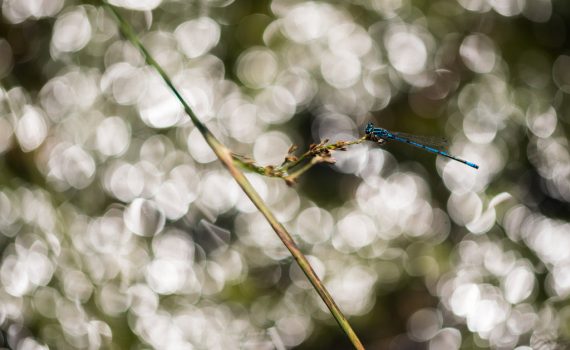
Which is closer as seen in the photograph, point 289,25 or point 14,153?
point 14,153

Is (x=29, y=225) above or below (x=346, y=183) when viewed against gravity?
above

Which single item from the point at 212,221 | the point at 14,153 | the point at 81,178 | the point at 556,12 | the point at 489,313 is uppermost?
the point at 556,12

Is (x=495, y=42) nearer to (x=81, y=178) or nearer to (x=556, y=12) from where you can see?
(x=556, y=12)

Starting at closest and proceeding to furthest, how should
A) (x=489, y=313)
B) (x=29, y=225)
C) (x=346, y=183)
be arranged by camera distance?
(x=29, y=225) → (x=489, y=313) → (x=346, y=183)

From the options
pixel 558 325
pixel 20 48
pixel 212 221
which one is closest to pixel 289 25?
pixel 212 221

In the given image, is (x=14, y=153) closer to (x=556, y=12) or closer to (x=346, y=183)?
(x=346, y=183)

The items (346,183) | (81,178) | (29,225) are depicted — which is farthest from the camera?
(346,183)

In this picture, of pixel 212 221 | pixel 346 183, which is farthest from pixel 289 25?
pixel 212 221
